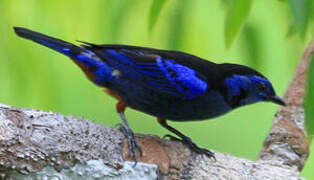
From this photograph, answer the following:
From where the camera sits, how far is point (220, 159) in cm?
302

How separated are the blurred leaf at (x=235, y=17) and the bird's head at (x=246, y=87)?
0.67 meters

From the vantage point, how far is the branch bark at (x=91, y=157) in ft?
8.34

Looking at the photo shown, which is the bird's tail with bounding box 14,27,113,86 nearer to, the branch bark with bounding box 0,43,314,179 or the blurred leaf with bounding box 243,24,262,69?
the branch bark with bounding box 0,43,314,179

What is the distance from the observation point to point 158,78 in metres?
3.56

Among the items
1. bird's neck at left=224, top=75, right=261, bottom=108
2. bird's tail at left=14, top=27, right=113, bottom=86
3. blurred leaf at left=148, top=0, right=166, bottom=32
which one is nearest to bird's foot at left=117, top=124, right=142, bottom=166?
blurred leaf at left=148, top=0, right=166, bottom=32

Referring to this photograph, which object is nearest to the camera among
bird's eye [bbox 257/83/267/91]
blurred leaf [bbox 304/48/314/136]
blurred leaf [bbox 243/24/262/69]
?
blurred leaf [bbox 304/48/314/136]

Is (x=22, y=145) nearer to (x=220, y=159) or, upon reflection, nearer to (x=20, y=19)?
(x=220, y=159)

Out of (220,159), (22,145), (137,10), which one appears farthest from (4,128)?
(137,10)

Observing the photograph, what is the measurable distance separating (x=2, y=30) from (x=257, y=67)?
4.85ft

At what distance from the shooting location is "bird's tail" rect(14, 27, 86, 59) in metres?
3.30

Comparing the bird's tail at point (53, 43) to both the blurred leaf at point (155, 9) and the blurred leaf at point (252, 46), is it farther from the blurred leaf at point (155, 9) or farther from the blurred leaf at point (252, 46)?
the blurred leaf at point (252, 46)

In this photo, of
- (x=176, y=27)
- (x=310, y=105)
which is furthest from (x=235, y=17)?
(x=176, y=27)

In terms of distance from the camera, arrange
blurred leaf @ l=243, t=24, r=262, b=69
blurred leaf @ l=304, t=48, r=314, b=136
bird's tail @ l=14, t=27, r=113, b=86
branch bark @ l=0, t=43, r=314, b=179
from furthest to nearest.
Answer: blurred leaf @ l=243, t=24, r=262, b=69
bird's tail @ l=14, t=27, r=113, b=86
blurred leaf @ l=304, t=48, r=314, b=136
branch bark @ l=0, t=43, r=314, b=179

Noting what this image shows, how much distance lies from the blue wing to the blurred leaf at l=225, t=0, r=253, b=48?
0.58m
